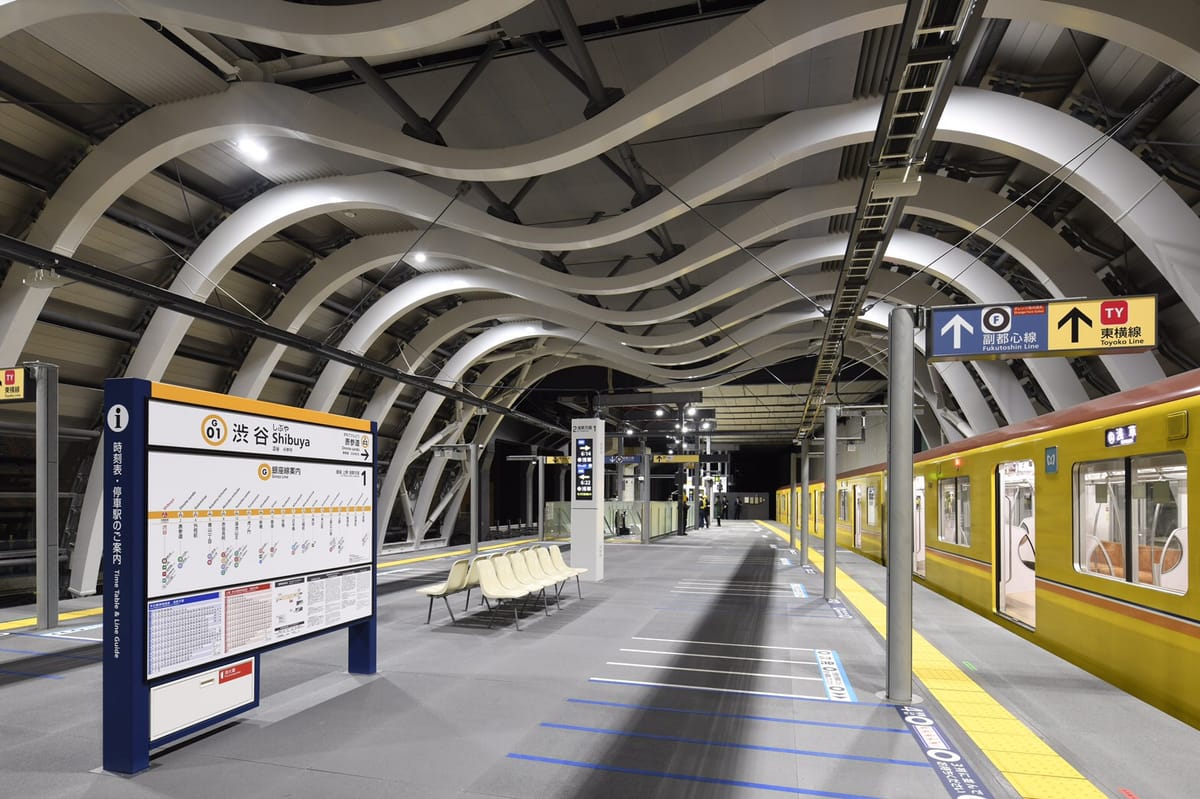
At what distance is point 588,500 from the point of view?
46.8ft

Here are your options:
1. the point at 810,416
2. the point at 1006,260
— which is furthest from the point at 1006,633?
the point at 810,416

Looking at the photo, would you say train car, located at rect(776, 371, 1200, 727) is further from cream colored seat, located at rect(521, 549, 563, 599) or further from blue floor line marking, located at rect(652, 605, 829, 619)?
cream colored seat, located at rect(521, 549, 563, 599)

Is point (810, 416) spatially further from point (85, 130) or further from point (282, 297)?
point (85, 130)

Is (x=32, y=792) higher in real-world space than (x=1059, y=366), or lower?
lower

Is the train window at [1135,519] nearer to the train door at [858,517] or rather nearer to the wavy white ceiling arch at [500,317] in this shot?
the train door at [858,517]

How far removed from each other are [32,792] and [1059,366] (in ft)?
48.0

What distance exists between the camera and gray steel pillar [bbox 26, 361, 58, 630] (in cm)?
851

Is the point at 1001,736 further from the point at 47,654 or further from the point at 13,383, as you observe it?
the point at 13,383

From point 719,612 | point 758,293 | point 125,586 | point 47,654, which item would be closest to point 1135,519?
point 719,612

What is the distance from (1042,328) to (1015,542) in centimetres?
609

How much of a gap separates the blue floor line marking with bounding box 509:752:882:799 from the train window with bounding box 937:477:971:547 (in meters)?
6.65

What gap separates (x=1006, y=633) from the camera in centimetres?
742

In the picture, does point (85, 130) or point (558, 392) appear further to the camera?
point (558, 392)

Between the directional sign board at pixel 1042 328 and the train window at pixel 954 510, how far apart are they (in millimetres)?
4324
